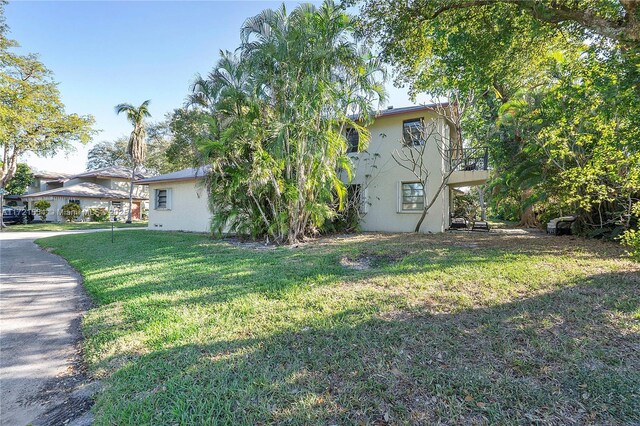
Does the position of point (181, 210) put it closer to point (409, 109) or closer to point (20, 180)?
point (409, 109)

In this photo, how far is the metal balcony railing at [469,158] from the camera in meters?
11.2

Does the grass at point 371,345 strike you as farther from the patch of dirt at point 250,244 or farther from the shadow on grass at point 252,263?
the patch of dirt at point 250,244

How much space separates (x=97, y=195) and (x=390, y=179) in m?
26.8

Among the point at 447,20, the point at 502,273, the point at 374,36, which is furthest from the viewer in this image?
the point at 374,36

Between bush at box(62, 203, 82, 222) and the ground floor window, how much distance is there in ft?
89.6

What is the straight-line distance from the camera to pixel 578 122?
314 inches

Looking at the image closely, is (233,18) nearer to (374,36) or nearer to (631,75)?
(374,36)

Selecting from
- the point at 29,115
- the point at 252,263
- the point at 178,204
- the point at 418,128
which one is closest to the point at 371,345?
the point at 252,263

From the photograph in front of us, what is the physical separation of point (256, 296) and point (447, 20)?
7.43 m

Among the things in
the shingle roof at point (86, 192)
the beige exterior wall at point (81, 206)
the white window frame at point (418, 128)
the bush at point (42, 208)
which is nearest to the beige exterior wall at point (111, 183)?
the shingle roof at point (86, 192)

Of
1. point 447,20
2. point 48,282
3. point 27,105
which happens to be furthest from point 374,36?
point 27,105

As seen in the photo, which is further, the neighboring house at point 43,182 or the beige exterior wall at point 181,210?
the neighboring house at point 43,182

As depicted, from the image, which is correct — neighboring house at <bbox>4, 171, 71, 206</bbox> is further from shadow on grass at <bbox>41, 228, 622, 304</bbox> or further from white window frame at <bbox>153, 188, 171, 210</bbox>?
shadow on grass at <bbox>41, 228, 622, 304</bbox>

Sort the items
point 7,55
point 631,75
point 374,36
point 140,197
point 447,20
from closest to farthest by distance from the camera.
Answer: point 631,75, point 447,20, point 374,36, point 7,55, point 140,197
